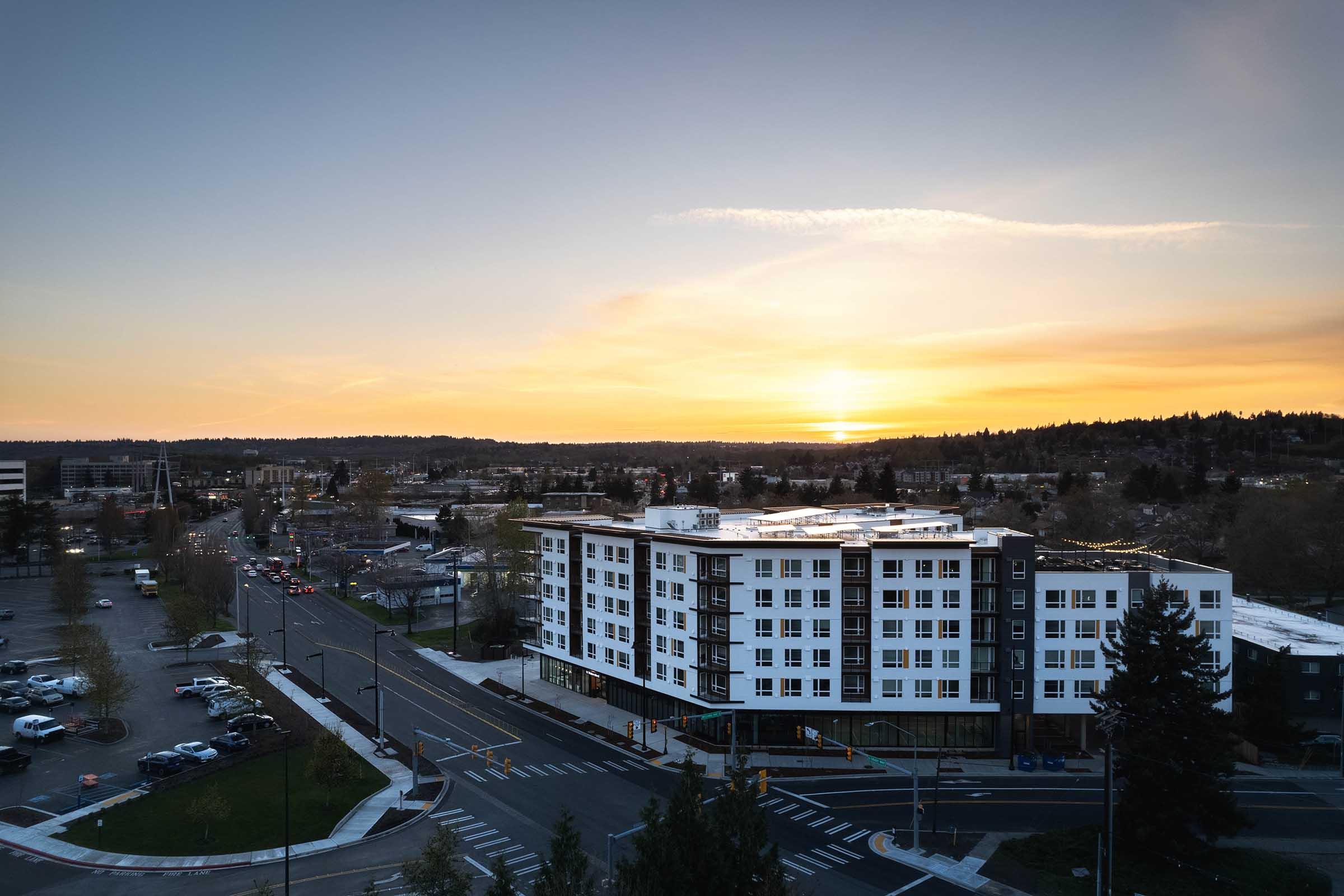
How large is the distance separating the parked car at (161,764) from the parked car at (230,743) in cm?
314

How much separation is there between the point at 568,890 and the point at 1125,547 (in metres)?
63.5

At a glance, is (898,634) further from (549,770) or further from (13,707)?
(13,707)

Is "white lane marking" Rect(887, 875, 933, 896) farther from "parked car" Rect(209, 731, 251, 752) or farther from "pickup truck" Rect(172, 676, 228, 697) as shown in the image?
"pickup truck" Rect(172, 676, 228, 697)

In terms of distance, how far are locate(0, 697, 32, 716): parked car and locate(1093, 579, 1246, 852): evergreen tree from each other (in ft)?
250

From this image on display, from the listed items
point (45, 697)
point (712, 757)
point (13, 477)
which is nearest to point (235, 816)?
point (712, 757)

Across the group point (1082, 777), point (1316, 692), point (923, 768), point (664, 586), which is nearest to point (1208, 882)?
point (1082, 777)

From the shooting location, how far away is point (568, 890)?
21438 millimetres

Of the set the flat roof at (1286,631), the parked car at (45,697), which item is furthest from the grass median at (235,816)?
the flat roof at (1286,631)

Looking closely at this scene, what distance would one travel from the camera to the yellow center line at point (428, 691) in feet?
193

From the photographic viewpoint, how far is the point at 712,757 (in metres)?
53.9

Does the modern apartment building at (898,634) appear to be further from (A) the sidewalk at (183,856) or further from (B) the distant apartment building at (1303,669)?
(A) the sidewalk at (183,856)

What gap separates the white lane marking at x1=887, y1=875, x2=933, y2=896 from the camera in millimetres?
36312

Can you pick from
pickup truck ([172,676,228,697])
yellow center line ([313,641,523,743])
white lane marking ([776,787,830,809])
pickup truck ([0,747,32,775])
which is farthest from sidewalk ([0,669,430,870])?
pickup truck ([172,676,228,697])

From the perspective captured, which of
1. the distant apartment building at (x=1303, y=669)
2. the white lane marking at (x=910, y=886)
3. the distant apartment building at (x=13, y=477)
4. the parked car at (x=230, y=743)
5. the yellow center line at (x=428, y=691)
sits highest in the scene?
the distant apartment building at (x=13, y=477)
